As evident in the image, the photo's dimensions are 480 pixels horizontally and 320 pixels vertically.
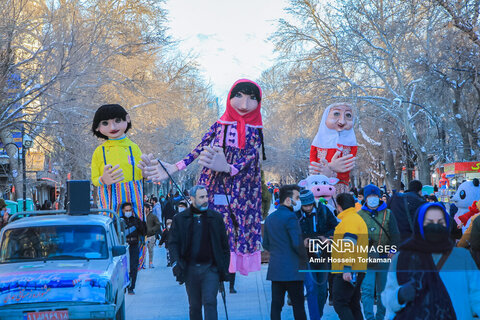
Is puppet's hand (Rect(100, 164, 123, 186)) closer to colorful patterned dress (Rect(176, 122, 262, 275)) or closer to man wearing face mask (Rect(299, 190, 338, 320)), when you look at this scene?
colorful patterned dress (Rect(176, 122, 262, 275))

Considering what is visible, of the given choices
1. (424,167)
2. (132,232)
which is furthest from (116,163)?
(424,167)

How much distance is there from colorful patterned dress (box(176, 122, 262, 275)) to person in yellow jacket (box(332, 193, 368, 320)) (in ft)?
7.57

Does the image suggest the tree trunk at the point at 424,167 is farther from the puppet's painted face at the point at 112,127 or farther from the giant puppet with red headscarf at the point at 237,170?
the puppet's painted face at the point at 112,127

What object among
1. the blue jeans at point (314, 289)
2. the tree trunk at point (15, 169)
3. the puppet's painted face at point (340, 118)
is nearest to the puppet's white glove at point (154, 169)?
the blue jeans at point (314, 289)

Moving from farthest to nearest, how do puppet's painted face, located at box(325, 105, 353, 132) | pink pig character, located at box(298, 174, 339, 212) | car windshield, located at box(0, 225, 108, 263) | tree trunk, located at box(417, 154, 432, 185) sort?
tree trunk, located at box(417, 154, 432, 185) < puppet's painted face, located at box(325, 105, 353, 132) < pink pig character, located at box(298, 174, 339, 212) < car windshield, located at box(0, 225, 108, 263)

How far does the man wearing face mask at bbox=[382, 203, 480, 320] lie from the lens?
473 centimetres

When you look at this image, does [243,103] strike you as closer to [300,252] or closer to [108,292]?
[300,252]

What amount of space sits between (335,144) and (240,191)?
2783 millimetres

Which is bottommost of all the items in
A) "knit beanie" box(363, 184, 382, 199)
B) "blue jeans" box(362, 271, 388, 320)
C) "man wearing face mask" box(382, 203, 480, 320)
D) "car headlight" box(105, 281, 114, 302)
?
"blue jeans" box(362, 271, 388, 320)

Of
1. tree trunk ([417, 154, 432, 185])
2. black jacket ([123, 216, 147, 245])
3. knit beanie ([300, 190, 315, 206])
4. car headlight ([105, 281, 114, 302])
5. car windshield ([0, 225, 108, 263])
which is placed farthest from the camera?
tree trunk ([417, 154, 432, 185])

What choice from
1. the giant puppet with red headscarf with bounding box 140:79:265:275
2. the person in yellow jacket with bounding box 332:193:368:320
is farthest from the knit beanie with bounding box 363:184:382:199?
the giant puppet with red headscarf with bounding box 140:79:265:275

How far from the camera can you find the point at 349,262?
751 centimetres

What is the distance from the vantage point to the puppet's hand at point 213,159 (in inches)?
387

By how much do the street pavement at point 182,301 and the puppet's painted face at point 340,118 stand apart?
2908mm
